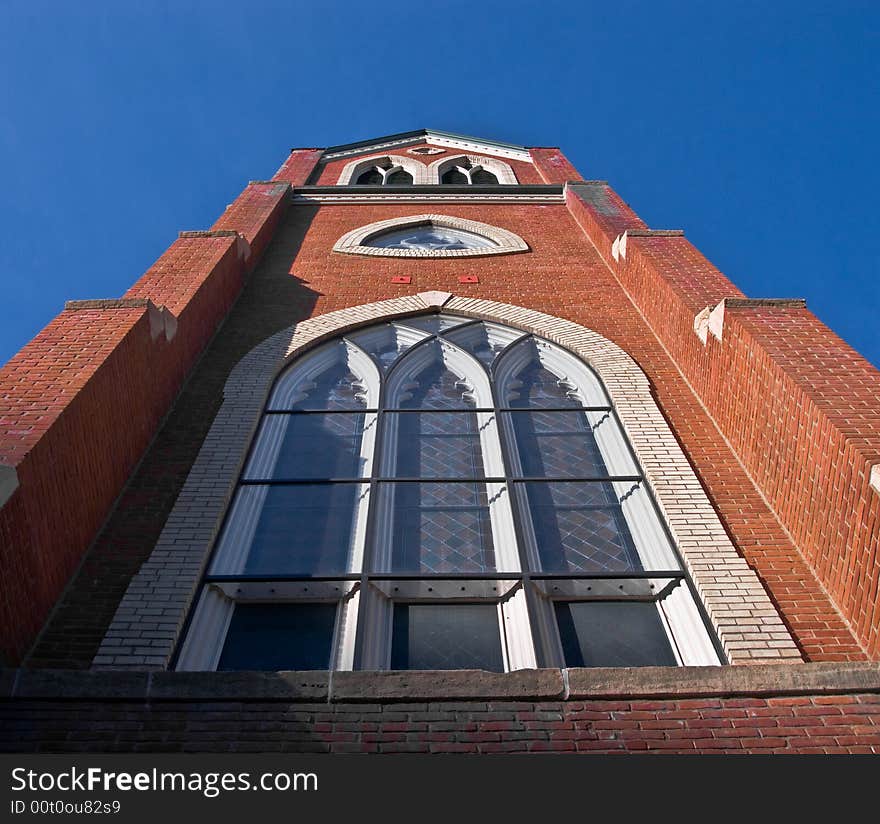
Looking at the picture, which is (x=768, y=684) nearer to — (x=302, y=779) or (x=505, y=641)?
(x=505, y=641)

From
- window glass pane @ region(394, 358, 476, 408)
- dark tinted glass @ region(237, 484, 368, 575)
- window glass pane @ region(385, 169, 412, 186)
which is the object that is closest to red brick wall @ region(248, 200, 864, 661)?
window glass pane @ region(394, 358, 476, 408)

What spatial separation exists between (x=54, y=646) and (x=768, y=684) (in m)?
3.79

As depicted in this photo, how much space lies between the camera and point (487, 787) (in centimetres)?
325

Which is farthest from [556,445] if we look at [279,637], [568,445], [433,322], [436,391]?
[279,637]

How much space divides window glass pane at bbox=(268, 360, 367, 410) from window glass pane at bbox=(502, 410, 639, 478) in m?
1.54

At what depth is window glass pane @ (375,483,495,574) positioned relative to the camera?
18.4 ft

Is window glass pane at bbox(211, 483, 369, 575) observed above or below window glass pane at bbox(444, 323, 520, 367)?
below

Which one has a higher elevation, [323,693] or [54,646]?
[54,646]

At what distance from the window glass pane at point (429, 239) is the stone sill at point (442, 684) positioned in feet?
29.8

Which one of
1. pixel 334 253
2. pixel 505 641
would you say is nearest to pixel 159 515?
pixel 505 641

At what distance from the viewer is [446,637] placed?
5.02 meters

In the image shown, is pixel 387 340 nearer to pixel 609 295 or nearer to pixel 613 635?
pixel 609 295

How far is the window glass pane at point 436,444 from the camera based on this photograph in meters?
6.76

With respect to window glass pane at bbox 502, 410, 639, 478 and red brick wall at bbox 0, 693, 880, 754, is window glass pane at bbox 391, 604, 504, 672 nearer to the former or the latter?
red brick wall at bbox 0, 693, 880, 754
